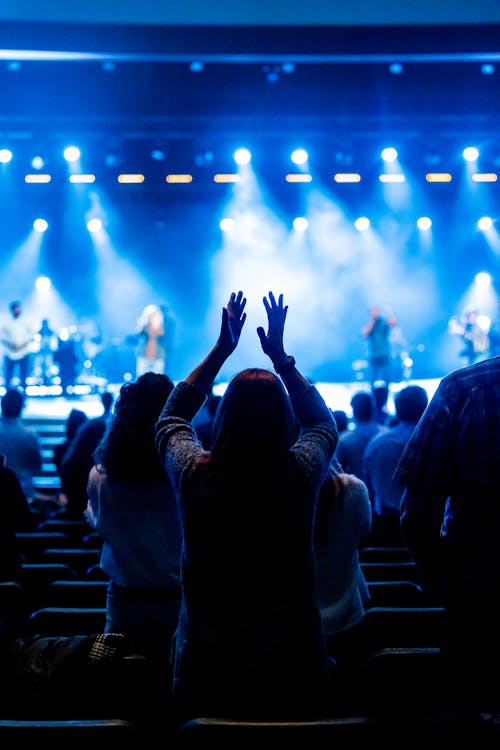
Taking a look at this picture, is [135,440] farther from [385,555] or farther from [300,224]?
[300,224]

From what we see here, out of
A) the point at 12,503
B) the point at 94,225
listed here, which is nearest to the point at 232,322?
the point at 12,503

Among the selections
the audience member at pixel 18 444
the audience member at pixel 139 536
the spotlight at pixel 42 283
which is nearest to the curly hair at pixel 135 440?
the audience member at pixel 139 536

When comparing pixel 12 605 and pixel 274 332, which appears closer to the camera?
pixel 274 332

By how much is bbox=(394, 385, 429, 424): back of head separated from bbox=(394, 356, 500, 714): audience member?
212 centimetres

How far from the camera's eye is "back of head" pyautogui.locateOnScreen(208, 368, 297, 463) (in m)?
1.34

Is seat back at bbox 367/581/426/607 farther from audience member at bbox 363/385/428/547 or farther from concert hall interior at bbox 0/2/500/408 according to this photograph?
concert hall interior at bbox 0/2/500/408

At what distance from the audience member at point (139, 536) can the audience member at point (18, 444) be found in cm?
295

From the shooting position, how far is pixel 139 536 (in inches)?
79.6

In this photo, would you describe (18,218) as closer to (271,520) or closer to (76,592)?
(76,592)

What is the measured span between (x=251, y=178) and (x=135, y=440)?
11.0 meters

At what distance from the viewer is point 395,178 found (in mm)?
11430

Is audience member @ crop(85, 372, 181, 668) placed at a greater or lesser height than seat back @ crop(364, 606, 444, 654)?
greater

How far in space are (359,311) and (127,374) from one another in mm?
5023

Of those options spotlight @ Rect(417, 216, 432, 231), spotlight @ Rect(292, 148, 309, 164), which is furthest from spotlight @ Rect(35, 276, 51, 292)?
spotlight @ Rect(417, 216, 432, 231)
